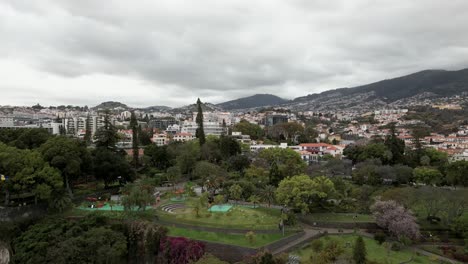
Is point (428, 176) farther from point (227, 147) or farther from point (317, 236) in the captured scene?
point (227, 147)

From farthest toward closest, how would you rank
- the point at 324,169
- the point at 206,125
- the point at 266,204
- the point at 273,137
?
the point at 206,125 < the point at 273,137 < the point at 324,169 < the point at 266,204

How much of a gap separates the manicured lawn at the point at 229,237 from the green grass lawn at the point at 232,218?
0.91 metres

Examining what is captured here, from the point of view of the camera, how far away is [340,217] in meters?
28.0

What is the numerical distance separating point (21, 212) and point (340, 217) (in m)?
26.3

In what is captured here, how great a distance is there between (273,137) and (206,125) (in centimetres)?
1957

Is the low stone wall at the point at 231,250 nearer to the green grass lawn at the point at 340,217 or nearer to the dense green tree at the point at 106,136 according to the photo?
the green grass lawn at the point at 340,217

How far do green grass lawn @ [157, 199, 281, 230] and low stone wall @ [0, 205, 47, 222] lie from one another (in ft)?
31.9

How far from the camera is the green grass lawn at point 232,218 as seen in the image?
81.9 feet

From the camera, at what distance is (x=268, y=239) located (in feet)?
76.5

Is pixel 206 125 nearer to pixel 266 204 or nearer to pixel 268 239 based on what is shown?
pixel 266 204

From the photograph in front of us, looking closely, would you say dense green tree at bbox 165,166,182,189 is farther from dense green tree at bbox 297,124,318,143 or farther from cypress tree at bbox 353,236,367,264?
dense green tree at bbox 297,124,318,143

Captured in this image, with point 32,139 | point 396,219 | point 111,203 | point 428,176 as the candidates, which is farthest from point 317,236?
point 32,139

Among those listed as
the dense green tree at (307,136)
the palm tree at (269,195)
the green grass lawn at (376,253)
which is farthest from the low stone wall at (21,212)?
the dense green tree at (307,136)

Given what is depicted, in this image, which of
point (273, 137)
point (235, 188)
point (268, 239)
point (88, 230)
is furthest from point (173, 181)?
point (273, 137)
